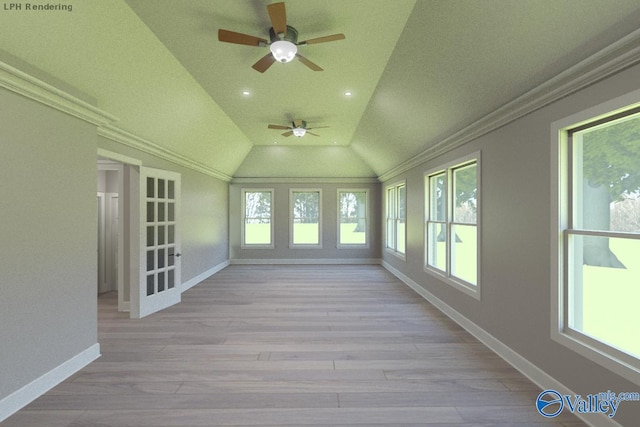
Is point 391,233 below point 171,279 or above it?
above

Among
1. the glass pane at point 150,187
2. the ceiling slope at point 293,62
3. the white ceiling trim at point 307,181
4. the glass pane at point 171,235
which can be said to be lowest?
the glass pane at point 171,235

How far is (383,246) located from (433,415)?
19.9 ft

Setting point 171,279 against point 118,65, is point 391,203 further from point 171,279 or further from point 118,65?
point 118,65

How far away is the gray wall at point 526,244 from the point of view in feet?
6.40

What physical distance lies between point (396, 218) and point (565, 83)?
4998 mm

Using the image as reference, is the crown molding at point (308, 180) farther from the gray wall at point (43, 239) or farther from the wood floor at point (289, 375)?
the gray wall at point (43, 239)

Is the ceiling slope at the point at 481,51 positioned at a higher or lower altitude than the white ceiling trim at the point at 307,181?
higher

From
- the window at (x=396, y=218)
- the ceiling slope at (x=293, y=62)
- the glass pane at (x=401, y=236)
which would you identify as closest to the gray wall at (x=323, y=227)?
the window at (x=396, y=218)

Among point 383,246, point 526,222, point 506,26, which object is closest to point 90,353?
point 526,222

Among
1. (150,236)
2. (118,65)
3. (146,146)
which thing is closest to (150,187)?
(146,146)

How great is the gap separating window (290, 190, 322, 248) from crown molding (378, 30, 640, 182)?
5073 mm

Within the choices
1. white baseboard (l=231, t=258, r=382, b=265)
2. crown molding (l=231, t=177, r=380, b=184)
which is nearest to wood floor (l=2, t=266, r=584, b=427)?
white baseboard (l=231, t=258, r=382, b=265)

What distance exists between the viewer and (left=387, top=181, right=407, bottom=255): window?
259 inches

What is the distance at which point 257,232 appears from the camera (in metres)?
8.32
